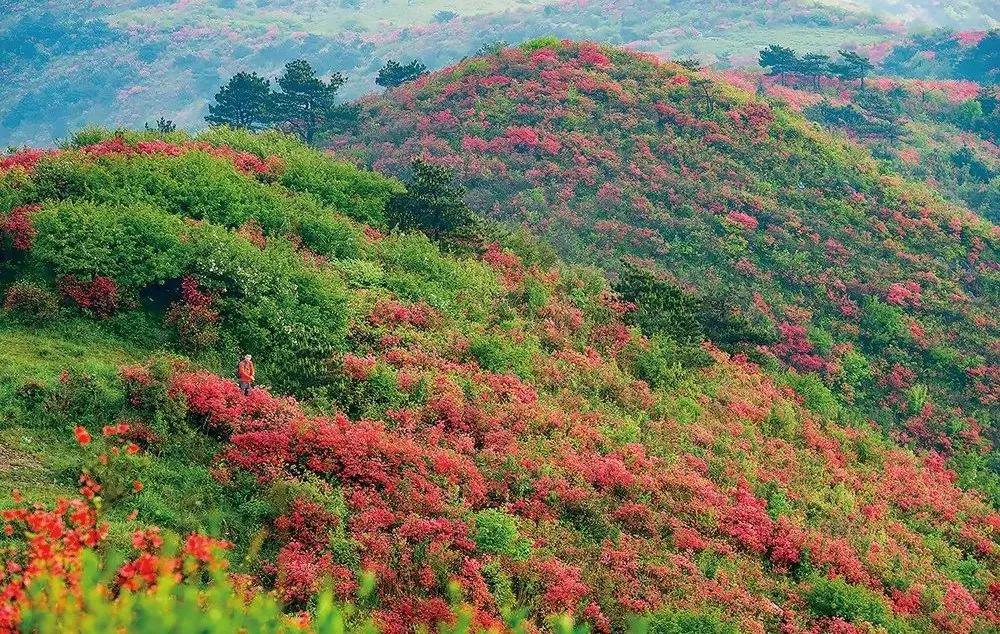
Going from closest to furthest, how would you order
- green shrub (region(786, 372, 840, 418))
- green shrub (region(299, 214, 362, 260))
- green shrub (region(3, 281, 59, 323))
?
green shrub (region(3, 281, 59, 323)), green shrub (region(299, 214, 362, 260)), green shrub (region(786, 372, 840, 418))

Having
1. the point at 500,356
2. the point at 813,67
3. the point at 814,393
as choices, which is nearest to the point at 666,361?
the point at 500,356

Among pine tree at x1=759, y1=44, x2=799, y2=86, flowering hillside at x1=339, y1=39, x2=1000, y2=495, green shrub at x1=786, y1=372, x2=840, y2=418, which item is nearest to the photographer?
green shrub at x1=786, y1=372, x2=840, y2=418

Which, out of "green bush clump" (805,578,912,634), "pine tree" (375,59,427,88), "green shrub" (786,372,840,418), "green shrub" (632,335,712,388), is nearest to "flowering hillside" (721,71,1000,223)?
"pine tree" (375,59,427,88)

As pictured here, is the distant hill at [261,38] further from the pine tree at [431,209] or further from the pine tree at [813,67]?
the pine tree at [431,209]

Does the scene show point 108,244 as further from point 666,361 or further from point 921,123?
point 921,123

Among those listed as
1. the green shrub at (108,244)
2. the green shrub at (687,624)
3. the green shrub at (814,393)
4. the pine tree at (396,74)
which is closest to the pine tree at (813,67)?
the pine tree at (396,74)

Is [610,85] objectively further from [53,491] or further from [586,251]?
[53,491]

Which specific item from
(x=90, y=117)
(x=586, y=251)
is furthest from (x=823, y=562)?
(x=90, y=117)

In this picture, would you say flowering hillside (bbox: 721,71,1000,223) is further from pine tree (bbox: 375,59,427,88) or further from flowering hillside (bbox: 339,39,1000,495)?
pine tree (bbox: 375,59,427,88)
